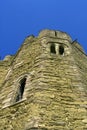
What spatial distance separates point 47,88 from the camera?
998 cm

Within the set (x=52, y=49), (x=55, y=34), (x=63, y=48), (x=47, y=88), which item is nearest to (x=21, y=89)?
(x=47, y=88)

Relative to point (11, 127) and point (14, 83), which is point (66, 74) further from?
point (11, 127)

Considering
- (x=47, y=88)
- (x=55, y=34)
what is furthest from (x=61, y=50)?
(x=47, y=88)

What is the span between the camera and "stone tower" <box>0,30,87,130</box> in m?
8.79

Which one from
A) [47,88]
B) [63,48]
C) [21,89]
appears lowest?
[47,88]

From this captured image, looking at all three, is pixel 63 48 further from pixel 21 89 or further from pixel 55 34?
pixel 21 89

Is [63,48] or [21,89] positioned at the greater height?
[63,48]

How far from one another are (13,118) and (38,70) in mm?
2489

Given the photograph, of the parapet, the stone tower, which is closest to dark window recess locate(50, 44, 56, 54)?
the stone tower

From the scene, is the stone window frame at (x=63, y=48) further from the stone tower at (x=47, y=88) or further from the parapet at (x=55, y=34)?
the parapet at (x=55, y=34)

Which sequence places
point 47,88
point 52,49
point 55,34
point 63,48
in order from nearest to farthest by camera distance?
1. point 47,88
2. point 52,49
3. point 63,48
4. point 55,34

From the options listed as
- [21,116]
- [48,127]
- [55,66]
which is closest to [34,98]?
[21,116]

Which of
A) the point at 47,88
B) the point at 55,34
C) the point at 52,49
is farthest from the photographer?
the point at 55,34

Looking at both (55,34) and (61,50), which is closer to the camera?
(61,50)
